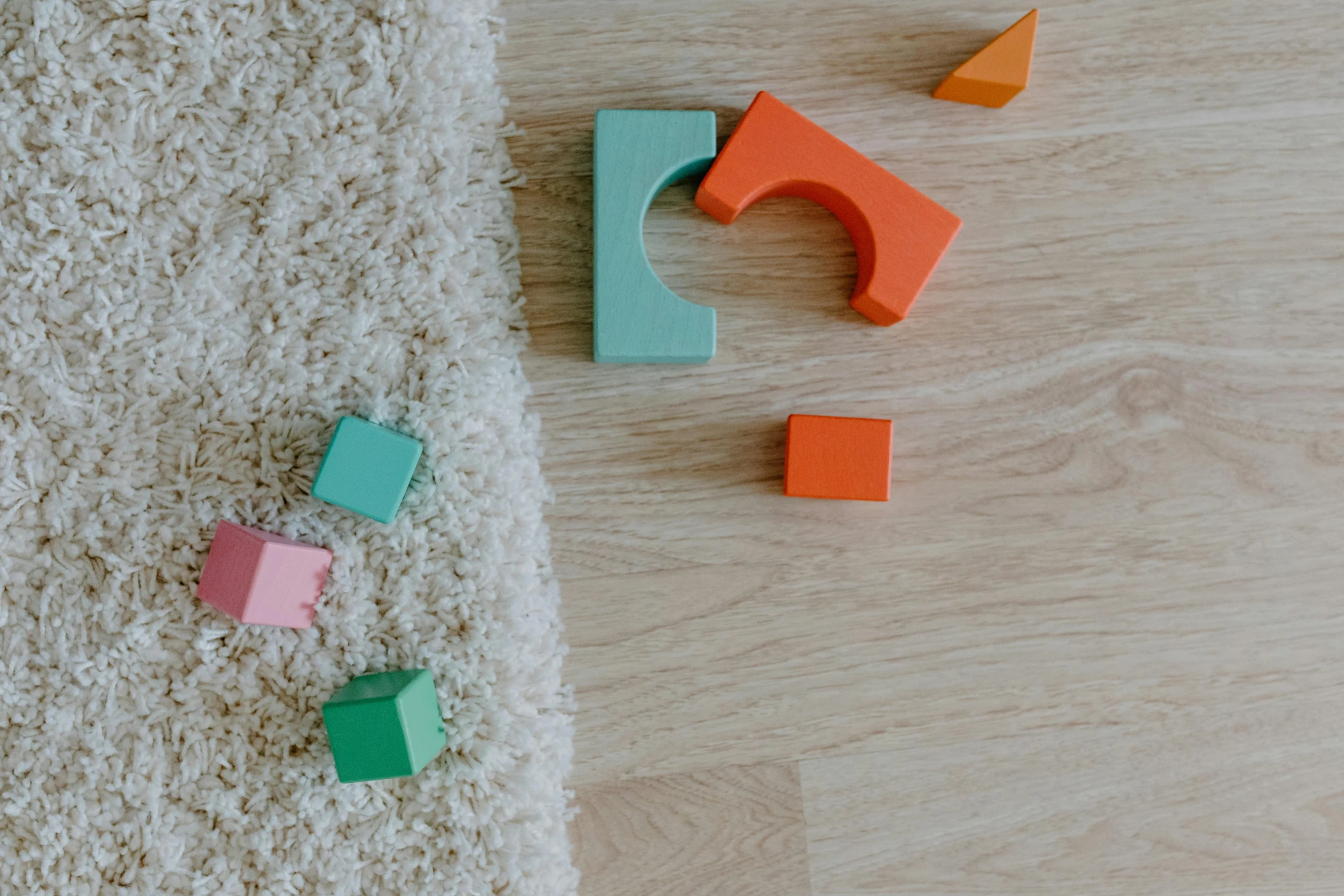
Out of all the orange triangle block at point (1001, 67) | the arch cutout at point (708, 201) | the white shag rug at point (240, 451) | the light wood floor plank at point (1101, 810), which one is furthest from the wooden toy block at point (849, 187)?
the light wood floor plank at point (1101, 810)

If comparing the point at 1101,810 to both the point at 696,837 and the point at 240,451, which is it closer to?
the point at 696,837

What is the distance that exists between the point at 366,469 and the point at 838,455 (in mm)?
347

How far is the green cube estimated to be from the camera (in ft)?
1.95

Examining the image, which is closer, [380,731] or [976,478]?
[380,731]

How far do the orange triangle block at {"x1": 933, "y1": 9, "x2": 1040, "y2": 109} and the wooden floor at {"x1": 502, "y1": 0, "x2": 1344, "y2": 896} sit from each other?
3 cm

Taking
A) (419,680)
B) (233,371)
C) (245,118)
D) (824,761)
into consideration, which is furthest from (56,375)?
(824,761)

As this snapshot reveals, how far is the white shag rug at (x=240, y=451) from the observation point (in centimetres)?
63

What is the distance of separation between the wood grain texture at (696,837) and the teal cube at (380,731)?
0.15 meters

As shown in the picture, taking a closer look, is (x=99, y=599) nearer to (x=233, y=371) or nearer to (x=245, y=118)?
(x=233, y=371)

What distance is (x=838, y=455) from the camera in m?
A: 0.64

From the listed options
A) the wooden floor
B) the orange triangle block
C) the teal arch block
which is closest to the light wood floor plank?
the wooden floor

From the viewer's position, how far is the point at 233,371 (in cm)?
64

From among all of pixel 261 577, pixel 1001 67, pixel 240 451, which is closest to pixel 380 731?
pixel 261 577

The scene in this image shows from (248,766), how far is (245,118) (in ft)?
1.63
